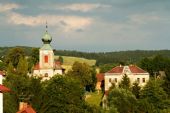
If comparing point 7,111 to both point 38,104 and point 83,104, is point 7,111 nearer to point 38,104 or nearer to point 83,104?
point 38,104

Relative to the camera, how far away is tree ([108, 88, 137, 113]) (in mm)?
73562

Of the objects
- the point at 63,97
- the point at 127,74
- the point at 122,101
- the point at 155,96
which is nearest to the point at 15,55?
the point at 127,74

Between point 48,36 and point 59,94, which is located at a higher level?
point 48,36

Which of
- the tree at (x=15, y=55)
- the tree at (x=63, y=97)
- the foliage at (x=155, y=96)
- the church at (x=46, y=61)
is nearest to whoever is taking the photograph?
the tree at (x=63, y=97)

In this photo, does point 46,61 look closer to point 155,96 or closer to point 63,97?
point 155,96

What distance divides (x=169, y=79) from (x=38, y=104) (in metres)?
40.2

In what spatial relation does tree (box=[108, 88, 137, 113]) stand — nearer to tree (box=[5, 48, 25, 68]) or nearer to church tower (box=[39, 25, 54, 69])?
church tower (box=[39, 25, 54, 69])

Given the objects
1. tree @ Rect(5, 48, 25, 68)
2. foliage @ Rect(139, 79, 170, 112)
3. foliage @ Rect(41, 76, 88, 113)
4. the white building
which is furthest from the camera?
tree @ Rect(5, 48, 25, 68)

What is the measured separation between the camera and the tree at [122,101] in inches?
2896

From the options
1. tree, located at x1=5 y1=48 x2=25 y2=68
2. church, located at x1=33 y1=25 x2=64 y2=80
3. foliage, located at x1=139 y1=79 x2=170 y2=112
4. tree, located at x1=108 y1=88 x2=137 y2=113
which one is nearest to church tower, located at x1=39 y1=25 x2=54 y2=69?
church, located at x1=33 y1=25 x2=64 y2=80

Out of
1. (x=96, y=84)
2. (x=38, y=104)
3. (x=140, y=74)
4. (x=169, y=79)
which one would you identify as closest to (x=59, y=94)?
(x=38, y=104)

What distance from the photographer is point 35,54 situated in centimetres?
14712

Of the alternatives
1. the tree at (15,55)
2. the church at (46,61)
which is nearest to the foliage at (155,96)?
the church at (46,61)

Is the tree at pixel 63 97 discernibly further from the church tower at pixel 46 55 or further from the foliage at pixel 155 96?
the church tower at pixel 46 55
